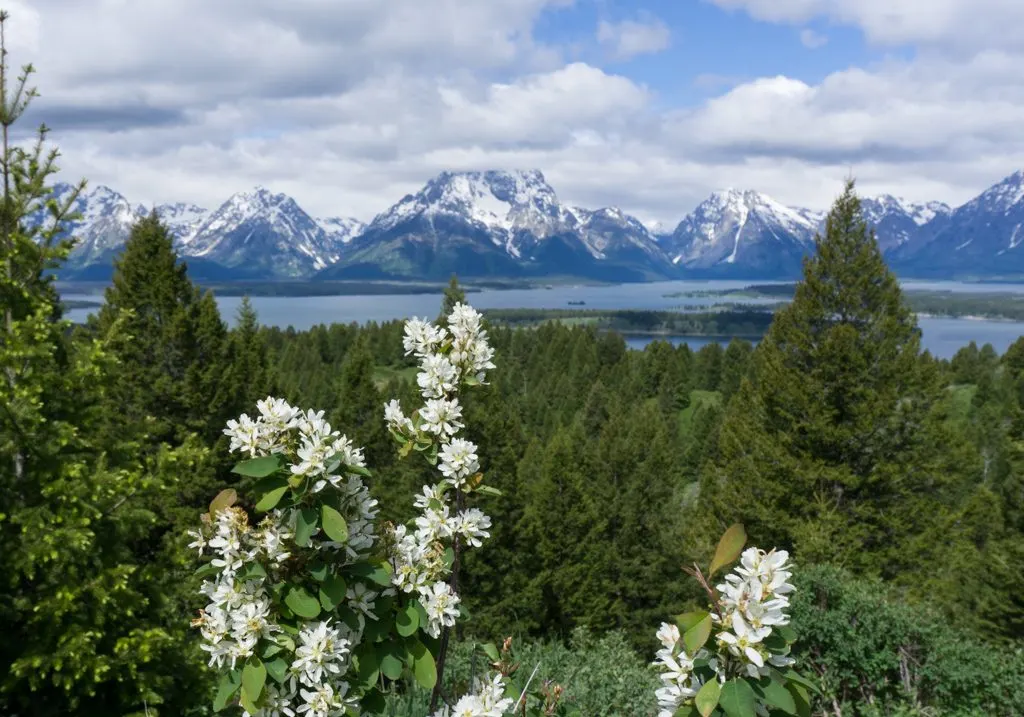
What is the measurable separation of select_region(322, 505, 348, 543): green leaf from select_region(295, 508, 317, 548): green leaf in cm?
6

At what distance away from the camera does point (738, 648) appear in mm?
2156

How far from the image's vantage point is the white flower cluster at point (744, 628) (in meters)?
2.15

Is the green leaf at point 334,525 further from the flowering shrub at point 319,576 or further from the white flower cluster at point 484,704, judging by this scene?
the white flower cluster at point 484,704

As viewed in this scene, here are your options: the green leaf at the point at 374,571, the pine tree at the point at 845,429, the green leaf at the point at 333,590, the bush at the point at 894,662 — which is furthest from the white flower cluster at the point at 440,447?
the pine tree at the point at 845,429

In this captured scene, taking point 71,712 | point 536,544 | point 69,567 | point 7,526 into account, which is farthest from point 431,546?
point 536,544

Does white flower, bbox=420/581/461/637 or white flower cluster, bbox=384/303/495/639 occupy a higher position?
white flower cluster, bbox=384/303/495/639

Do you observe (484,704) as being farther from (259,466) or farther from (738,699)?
(259,466)

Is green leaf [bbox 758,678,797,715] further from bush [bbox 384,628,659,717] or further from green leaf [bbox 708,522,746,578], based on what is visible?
bush [bbox 384,628,659,717]

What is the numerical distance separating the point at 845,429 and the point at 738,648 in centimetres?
1552

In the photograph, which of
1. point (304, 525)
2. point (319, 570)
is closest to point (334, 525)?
point (304, 525)

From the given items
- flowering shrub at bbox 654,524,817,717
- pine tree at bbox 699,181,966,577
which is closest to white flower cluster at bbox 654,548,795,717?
flowering shrub at bbox 654,524,817,717

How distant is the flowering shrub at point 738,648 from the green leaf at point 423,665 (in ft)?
2.87

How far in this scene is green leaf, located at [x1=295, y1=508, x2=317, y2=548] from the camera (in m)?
2.37

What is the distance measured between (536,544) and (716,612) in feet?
84.6
